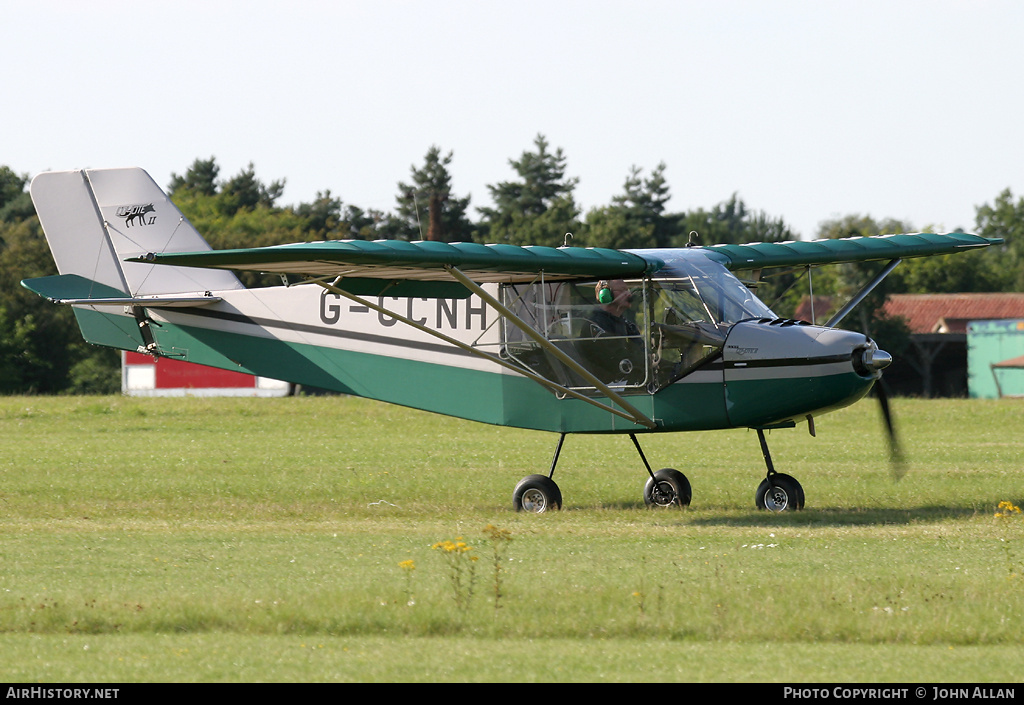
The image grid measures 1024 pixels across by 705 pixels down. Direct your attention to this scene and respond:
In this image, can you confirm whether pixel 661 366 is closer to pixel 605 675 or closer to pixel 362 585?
pixel 362 585

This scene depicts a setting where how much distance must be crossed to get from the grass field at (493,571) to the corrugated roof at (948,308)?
54.4 m

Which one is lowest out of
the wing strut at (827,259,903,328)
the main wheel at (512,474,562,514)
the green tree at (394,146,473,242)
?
the main wheel at (512,474,562,514)

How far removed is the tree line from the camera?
66062 millimetres

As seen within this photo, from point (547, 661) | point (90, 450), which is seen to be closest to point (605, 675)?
point (547, 661)

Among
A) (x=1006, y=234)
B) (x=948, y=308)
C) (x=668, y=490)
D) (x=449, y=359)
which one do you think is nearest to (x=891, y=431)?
(x=668, y=490)

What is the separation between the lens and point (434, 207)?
87.4 metres

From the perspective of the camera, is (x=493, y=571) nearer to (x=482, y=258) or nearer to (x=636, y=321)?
(x=482, y=258)

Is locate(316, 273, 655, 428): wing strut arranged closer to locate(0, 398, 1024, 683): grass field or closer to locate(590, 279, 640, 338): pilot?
locate(590, 279, 640, 338): pilot

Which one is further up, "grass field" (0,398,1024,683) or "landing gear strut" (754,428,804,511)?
"landing gear strut" (754,428,804,511)

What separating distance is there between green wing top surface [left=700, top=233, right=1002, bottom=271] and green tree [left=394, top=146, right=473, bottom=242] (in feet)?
221

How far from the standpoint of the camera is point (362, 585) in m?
9.70

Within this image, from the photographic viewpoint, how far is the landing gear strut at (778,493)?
48.7ft

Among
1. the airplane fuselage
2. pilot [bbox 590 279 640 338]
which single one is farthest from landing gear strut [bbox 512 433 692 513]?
pilot [bbox 590 279 640 338]

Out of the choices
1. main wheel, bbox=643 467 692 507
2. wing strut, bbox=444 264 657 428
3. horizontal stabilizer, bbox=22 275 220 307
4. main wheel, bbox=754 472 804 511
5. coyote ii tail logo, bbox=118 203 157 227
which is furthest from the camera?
coyote ii tail logo, bbox=118 203 157 227
